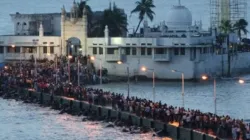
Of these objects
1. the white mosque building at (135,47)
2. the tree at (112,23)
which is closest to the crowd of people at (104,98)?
the white mosque building at (135,47)

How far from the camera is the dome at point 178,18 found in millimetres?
112500

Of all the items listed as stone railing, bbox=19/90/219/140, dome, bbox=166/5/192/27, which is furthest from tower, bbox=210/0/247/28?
stone railing, bbox=19/90/219/140

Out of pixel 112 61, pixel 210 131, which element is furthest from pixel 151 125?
pixel 112 61

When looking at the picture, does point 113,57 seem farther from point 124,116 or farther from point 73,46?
point 124,116

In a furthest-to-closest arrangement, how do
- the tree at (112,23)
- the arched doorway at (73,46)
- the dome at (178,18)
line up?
the dome at (178,18), the tree at (112,23), the arched doorway at (73,46)

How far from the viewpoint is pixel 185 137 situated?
52.4 m

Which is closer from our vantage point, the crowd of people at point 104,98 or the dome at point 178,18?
the crowd of people at point 104,98

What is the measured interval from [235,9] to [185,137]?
9184 centimetres

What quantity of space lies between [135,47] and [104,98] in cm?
3575

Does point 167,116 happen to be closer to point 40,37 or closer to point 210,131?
point 210,131

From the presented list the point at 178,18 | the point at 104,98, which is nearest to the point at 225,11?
the point at 178,18

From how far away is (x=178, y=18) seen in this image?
371 ft

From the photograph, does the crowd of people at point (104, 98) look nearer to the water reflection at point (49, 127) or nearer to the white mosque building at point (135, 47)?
the water reflection at point (49, 127)

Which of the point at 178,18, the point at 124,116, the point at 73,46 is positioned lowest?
the point at 124,116
